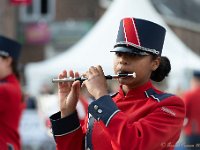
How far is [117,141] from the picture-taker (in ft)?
10.8

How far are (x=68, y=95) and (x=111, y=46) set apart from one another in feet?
24.6

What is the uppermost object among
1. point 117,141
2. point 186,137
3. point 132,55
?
point 132,55

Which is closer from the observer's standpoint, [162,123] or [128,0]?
[162,123]

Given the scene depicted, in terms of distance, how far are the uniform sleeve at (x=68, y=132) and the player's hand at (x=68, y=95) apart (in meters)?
0.03

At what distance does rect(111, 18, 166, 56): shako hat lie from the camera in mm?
3461

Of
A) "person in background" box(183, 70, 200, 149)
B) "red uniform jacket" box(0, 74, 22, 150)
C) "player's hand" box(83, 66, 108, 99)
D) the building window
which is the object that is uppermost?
the building window

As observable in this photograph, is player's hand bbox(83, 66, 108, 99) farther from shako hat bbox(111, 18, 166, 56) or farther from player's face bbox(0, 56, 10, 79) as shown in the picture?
player's face bbox(0, 56, 10, 79)

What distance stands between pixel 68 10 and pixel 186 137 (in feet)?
86.9

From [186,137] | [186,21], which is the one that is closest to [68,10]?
[186,21]

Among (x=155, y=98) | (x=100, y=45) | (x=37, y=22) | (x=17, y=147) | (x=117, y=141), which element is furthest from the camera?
(x=37, y=22)

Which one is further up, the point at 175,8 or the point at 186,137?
the point at 175,8

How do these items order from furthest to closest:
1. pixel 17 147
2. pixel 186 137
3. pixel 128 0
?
pixel 128 0
pixel 186 137
pixel 17 147

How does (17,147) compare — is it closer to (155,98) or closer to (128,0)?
(155,98)

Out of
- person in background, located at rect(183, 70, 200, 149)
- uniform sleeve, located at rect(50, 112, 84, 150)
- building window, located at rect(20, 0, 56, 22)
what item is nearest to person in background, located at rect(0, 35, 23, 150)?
uniform sleeve, located at rect(50, 112, 84, 150)
